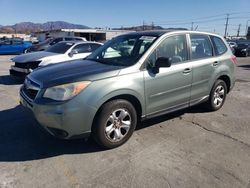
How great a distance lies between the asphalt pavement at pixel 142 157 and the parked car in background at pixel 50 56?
4026mm

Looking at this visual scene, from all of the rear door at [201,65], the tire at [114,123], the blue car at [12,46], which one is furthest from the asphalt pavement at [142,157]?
the blue car at [12,46]

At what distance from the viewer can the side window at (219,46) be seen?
5837 mm

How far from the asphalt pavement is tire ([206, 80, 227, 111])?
0.45 metres

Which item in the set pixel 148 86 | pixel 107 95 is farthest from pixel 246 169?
pixel 107 95

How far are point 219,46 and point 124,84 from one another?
2.92 meters

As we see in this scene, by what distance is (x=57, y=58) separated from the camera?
31.8 feet

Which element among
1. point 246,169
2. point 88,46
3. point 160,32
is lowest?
point 246,169

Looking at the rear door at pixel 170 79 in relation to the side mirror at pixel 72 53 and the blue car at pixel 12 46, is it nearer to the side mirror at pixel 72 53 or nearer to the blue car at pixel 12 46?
the side mirror at pixel 72 53

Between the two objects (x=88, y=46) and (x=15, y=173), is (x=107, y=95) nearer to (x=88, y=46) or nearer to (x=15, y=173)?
(x=15, y=173)

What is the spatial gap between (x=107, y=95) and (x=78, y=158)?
38.3 inches

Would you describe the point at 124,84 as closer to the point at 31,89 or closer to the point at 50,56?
the point at 31,89

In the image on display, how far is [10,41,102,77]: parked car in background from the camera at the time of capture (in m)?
9.27

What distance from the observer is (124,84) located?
13.3ft

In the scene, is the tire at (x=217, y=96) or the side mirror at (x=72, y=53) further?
the side mirror at (x=72, y=53)
